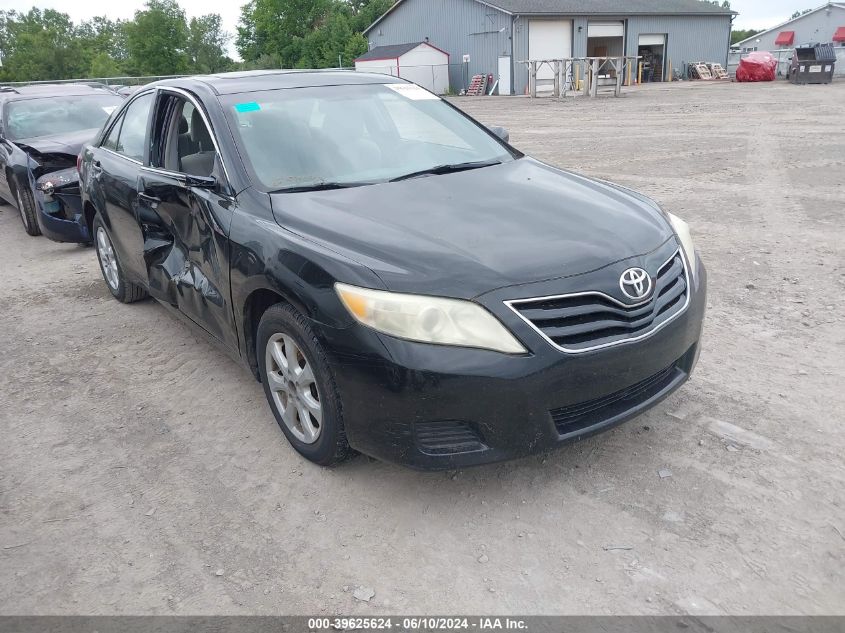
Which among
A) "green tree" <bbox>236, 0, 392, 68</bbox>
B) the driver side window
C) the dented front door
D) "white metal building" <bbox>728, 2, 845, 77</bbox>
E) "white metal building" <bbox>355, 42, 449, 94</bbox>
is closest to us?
the dented front door

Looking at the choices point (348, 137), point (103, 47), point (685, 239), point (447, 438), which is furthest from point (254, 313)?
point (103, 47)

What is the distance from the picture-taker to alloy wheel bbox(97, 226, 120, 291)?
5.64 meters

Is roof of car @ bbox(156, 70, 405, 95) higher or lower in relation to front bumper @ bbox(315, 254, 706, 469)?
higher

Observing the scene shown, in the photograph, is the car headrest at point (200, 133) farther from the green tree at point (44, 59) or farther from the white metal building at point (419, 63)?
the green tree at point (44, 59)

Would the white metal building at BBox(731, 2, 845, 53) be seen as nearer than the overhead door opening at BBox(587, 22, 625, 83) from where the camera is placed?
No

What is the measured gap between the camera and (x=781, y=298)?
5.05 m

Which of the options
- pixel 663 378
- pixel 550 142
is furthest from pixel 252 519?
pixel 550 142

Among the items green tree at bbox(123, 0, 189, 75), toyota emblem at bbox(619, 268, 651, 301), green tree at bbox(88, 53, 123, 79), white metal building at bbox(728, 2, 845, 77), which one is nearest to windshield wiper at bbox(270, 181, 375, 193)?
toyota emblem at bbox(619, 268, 651, 301)

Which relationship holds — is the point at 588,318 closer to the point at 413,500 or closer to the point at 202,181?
the point at 413,500

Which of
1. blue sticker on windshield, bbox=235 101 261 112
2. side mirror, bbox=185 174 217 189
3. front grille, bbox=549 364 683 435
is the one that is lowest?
front grille, bbox=549 364 683 435

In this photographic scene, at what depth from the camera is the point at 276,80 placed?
168 inches

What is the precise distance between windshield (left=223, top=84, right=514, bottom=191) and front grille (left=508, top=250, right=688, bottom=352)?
1313 millimetres

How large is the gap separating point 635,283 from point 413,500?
1286mm

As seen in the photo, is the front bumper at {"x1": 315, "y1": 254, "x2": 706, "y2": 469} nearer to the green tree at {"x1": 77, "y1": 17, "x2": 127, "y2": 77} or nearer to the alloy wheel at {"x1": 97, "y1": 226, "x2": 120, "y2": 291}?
the alloy wheel at {"x1": 97, "y1": 226, "x2": 120, "y2": 291}
